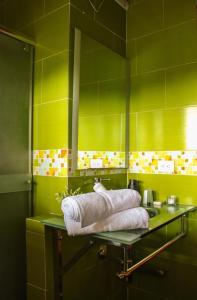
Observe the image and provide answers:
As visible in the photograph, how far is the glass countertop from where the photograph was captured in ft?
3.66

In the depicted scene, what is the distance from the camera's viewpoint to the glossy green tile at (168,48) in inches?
69.1

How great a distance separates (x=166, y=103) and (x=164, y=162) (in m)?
0.39

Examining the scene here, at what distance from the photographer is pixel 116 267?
6.25 feet

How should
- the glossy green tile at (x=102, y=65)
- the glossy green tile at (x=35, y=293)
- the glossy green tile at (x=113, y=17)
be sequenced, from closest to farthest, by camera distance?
the glossy green tile at (x=35, y=293)
the glossy green tile at (x=102, y=65)
the glossy green tile at (x=113, y=17)

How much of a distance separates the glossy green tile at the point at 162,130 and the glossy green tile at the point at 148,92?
0.05 metres

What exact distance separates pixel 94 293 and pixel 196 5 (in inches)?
73.1

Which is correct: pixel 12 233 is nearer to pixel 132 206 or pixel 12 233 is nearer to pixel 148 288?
pixel 132 206

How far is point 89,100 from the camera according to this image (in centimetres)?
172

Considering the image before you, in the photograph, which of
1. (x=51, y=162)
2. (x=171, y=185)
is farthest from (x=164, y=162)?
(x=51, y=162)

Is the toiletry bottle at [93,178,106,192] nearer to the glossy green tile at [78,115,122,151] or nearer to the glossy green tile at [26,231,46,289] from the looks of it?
the glossy green tile at [78,115,122,151]

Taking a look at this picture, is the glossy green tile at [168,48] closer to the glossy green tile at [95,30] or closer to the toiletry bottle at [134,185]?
the glossy green tile at [95,30]

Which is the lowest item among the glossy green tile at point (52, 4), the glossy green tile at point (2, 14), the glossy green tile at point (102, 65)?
the glossy green tile at point (102, 65)

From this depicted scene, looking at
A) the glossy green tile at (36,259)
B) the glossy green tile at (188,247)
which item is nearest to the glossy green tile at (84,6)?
the glossy green tile at (36,259)

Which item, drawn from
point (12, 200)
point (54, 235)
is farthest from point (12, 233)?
point (54, 235)
